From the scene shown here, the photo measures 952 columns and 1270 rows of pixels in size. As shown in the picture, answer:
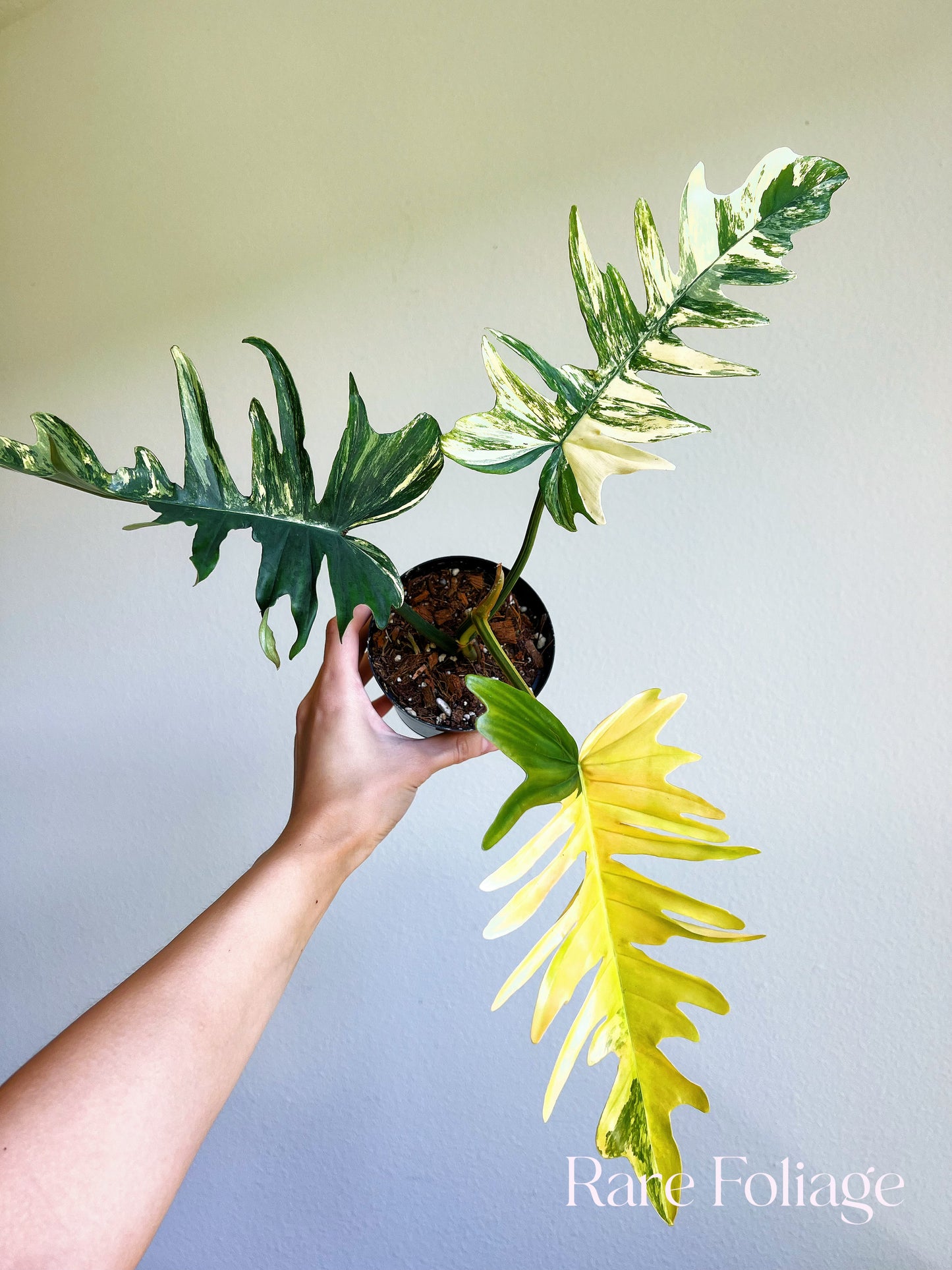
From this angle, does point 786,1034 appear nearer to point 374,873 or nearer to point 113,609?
point 374,873

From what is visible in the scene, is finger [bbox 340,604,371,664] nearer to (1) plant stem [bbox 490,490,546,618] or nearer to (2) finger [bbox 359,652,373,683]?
(2) finger [bbox 359,652,373,683]

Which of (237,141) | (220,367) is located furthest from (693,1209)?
(237,141)

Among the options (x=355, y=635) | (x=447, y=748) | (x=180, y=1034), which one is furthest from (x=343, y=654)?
(x=180, y=1034)

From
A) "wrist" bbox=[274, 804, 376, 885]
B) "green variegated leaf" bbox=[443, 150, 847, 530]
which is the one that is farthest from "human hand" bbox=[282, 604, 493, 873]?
"green variegated leaf" bbox=[443, 150, 847, 530]

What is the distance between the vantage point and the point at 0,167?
4.55 feet

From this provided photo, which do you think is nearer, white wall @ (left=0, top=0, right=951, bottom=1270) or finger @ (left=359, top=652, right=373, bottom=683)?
finger @ (left=359, top=652, right=373, bottom=683)

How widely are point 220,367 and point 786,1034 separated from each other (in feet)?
4.25

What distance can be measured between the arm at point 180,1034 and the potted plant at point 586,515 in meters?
0.17

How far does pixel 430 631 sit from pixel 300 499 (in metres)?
0.18

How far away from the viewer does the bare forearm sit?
490mm

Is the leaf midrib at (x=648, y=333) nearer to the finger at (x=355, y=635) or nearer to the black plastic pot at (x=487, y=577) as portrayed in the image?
the black plastic pot at (x=487, y=577)

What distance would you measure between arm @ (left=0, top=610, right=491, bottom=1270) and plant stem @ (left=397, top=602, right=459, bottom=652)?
9 cm

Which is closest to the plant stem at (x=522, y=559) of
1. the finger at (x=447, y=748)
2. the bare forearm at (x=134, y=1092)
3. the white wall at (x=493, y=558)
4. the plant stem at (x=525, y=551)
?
the plant stem at (x=525, y=551)

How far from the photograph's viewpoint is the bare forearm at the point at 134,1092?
0.49 metres
